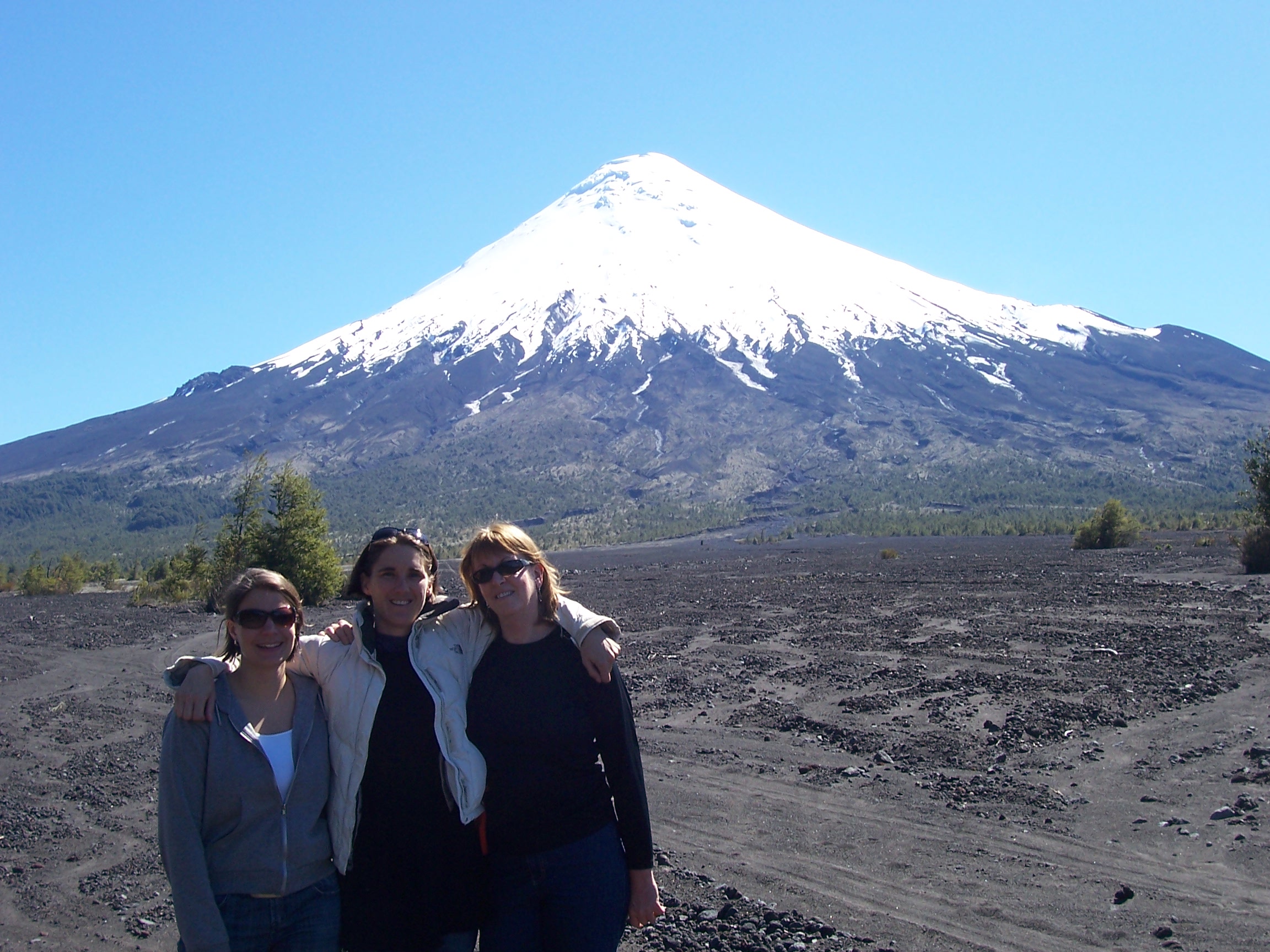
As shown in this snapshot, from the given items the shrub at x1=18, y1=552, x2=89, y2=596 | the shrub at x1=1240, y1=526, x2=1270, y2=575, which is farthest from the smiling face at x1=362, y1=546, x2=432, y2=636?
the shrub at x1=18, y1=552, x2=89, y2=596

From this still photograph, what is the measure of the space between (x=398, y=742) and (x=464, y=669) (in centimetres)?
26

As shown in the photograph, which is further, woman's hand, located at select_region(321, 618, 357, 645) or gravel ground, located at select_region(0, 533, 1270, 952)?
gravel ground, located at select_region(0, 533, 1270, 952)

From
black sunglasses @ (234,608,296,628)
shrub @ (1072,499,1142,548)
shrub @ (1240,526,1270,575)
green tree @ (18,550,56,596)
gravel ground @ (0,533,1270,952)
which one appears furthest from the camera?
shrub @ (1072,499,1142,548)

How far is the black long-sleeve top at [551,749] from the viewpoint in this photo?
2.52m

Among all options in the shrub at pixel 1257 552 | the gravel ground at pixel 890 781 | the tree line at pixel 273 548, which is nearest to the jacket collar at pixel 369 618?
the gravel ground at pixel 890 781

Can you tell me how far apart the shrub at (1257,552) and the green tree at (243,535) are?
22.4 m

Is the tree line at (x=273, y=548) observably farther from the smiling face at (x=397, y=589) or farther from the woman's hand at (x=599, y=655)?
the woman's hand at (x=599, y=655)

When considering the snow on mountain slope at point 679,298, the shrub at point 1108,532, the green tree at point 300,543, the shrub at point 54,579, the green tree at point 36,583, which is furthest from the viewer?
the snow on mountain slope at point 679,298

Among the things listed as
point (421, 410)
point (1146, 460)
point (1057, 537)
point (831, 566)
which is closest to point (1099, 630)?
point (831, 566)

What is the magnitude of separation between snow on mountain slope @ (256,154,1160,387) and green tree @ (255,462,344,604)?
87.9 m

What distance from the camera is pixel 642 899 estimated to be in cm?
262

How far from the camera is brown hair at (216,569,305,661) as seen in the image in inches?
98.5

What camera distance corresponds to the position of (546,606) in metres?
2.69

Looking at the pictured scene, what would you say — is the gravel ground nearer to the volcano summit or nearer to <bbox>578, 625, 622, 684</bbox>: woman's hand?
<bbox>578, 625, 622, 684</bbox>: woman's hand
